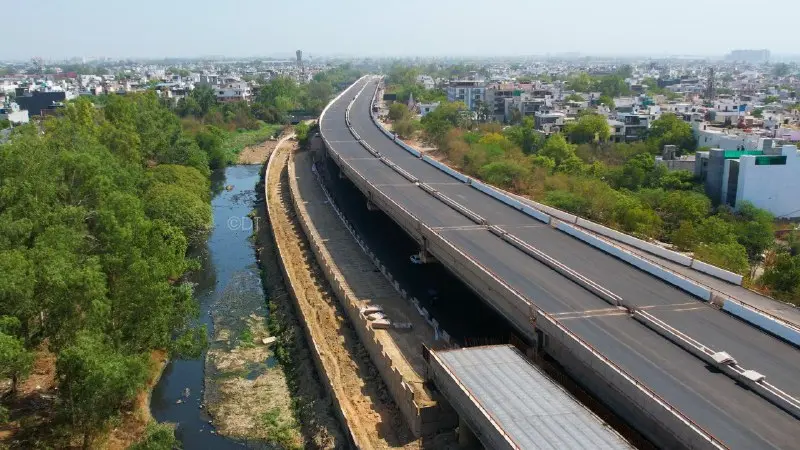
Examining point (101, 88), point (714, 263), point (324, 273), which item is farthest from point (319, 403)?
point (101, 88)

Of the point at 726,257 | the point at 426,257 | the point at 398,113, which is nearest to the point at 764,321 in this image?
the point at 726,257

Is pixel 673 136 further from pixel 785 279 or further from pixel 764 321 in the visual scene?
pixel 764 321

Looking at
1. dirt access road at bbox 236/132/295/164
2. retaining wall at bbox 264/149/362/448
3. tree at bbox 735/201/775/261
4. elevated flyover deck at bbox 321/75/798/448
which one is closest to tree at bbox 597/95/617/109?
dirt access road at bbox 236/132/295/164

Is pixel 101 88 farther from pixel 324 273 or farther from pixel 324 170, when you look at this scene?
pixel 324 273

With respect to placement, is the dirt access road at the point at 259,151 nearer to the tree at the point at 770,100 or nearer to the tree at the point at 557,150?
the tree at the point at 557,150

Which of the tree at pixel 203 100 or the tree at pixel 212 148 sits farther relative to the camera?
the tree at pixel 203 100

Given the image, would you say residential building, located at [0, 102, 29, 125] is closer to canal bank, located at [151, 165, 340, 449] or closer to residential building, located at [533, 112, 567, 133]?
canal bank, located at [151, 165, 340, 449]

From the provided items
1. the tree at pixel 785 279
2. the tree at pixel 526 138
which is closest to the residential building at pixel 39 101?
the tree at pixel 526 138
